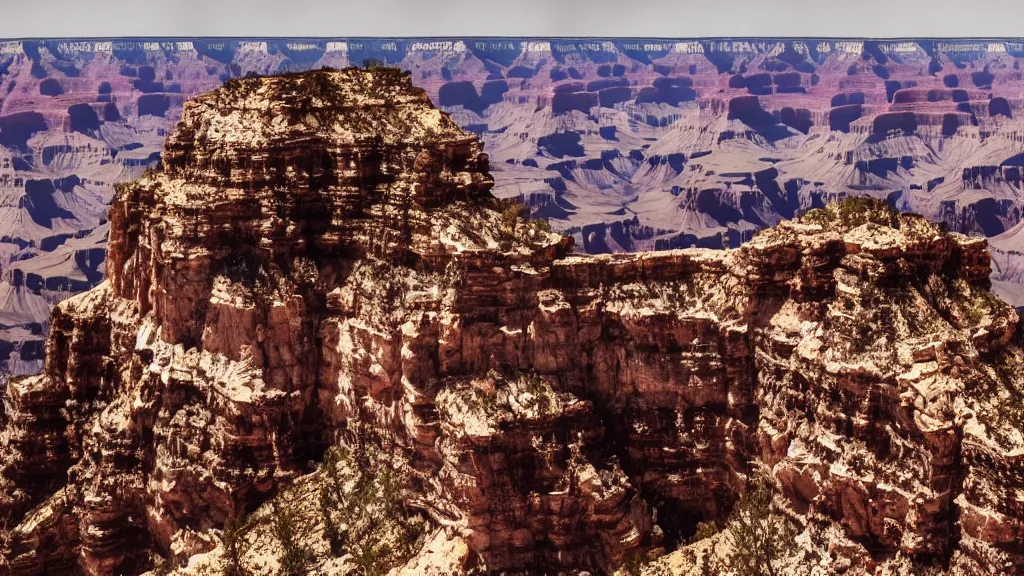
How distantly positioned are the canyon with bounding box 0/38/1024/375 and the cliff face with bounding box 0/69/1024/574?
9585 centimetres

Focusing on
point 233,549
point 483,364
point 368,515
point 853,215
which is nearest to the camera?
point 853,215

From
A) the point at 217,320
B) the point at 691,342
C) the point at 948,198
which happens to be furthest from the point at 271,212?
the point at 948,198

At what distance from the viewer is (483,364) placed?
132 feet

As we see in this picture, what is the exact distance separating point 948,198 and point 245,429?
402ft

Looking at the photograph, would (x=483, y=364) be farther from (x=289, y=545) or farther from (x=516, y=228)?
(x=289, y=545)

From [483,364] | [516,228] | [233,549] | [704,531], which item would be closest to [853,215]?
[516,228]

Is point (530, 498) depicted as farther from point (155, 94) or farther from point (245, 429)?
point (155, 94)

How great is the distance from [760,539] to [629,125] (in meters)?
161

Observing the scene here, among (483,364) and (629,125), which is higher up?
(629,125)

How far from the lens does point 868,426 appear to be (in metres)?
35.7

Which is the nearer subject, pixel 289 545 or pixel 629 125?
pixel 289 545

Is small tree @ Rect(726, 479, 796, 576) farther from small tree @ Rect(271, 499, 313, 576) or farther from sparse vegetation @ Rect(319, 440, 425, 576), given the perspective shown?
small tree @ Rect(271, 499, 313, 576)

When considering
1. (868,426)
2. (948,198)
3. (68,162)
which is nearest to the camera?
(868,426)

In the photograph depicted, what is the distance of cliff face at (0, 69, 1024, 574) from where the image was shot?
36250 mm
